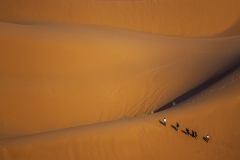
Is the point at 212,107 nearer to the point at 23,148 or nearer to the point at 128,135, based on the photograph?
the point at 128,135

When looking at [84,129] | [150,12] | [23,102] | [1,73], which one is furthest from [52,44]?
[150,12]

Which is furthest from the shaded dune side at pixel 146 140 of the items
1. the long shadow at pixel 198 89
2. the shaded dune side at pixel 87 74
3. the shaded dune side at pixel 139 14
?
the shaded dune side at pixel 139 14

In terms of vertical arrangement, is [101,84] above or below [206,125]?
above

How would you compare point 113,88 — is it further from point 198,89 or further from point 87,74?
point 198,89

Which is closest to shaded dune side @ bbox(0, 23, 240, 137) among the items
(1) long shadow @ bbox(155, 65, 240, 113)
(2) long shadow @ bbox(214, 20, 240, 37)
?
(1) long shadow @ bbox(155, 65, 240, 113)

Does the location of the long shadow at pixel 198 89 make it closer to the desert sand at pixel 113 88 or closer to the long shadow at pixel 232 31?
the desert sand at pixel 113 88

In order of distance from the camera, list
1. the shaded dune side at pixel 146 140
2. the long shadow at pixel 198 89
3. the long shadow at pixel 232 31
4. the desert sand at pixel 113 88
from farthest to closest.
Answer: the long shadow at pixel 232 31
the long shadow at pixel 198 89
the desert sand at pixel 113 88
the shaded dune side at pixel 146 140
